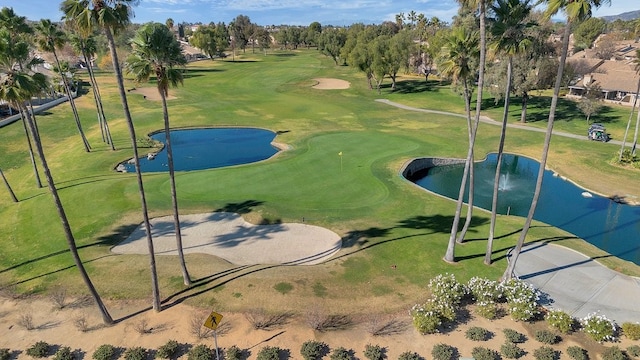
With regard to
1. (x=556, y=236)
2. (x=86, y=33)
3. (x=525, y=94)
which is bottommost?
(x=556, y=236)

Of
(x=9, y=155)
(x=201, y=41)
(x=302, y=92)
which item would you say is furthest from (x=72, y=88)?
(x=201, y=41)

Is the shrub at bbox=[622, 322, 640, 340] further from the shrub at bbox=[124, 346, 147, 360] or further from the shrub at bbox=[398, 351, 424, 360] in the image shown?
the shrub at bbox=[124, 346, 147, 360]

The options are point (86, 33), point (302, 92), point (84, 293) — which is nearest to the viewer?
point (86, 33)

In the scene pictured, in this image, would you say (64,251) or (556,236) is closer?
(64,251)

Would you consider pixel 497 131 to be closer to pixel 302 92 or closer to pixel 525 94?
pixel 525 94

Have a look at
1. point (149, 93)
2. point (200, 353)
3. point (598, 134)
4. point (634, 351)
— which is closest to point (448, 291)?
point (634, 351)

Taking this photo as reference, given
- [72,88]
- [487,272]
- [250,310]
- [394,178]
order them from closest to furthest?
1. [250,310]
2. [487,272]
3. [394,178]
4. [72,88]

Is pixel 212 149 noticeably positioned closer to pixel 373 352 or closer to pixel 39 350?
pixel 39 350

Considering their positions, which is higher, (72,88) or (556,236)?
(72,88)

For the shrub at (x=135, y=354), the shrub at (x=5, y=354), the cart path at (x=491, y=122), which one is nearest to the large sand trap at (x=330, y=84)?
the cart path at (x=491, y=122)
